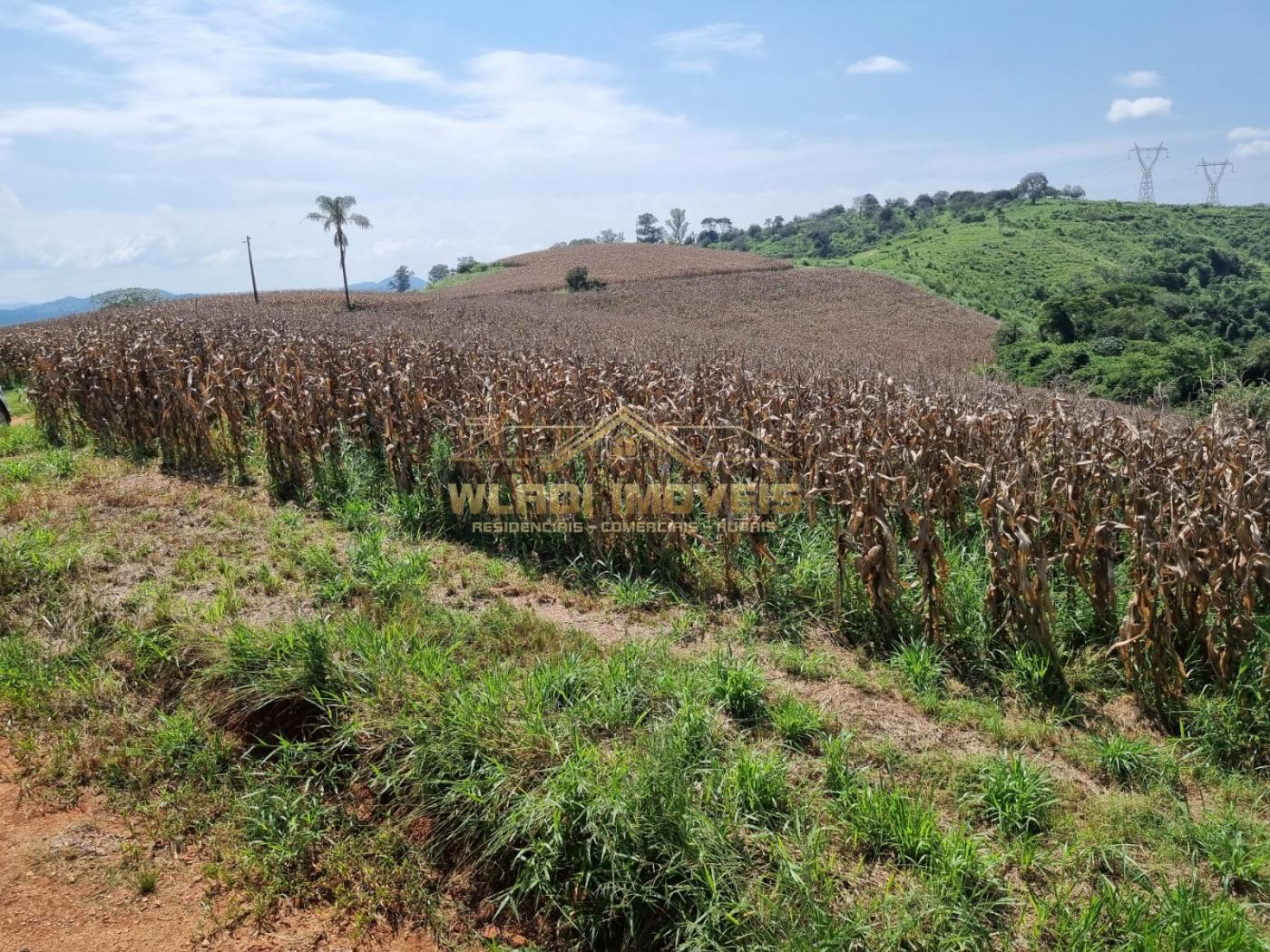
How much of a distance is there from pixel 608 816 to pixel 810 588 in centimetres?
279

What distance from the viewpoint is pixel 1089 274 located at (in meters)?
47.0

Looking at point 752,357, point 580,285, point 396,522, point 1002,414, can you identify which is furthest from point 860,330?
point 396,522

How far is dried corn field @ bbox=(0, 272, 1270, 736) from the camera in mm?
4152

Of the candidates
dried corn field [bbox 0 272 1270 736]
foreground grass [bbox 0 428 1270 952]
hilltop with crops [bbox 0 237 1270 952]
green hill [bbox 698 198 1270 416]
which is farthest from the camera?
green hill [bbox 698 198 1270 416]

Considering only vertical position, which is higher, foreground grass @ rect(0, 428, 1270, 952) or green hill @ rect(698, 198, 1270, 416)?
green hill @ rect(698, 198, 1270, 416)

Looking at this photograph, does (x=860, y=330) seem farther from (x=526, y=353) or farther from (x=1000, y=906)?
(x=1000, y=906)

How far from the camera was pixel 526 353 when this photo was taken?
41.9ft

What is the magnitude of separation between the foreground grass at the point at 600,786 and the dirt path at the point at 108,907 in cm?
12

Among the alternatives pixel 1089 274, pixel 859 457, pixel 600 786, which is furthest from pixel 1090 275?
pixel 600 786

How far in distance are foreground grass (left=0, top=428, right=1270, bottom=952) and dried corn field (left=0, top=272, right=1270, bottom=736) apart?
0.65 m

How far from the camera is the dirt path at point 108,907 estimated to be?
284 cm

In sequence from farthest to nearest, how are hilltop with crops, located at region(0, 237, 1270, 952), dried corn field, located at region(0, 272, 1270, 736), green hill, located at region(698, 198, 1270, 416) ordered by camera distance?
green hill, located at region(698, 198, 1270, 416) < dried corn field, located at region(0, 272, 1270, 736) < hilltop with crops, located at region(0, 237, 1270, 952)

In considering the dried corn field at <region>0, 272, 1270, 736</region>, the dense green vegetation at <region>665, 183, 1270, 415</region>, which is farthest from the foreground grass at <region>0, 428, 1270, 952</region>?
the dense green vegetation at <region>665, 183, 1270, 415</region>

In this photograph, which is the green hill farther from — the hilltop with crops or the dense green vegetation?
the hilltop with crops
